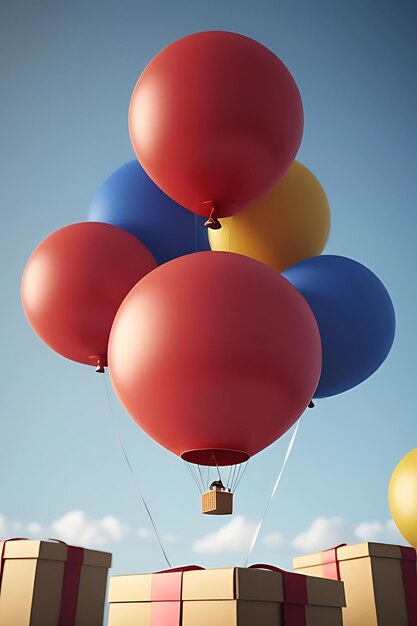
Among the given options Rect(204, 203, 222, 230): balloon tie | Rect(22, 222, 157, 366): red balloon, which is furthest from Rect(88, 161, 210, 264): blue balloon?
Rect(204, 203, 222, 230): balloon tie

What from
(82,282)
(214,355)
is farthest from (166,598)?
(82,282)

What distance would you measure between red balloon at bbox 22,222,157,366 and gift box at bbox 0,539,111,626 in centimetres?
45

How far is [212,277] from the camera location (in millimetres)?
1147

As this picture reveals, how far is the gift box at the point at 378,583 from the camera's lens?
1.33m

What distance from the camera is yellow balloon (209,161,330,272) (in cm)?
165

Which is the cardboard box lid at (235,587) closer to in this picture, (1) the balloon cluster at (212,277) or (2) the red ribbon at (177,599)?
(2) the red ribbon at (177,599)

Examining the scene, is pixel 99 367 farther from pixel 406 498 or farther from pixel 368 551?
pixel 406 498

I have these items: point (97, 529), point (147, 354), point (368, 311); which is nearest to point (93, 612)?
point (147, 354)

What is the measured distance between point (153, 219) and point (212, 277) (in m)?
0.61

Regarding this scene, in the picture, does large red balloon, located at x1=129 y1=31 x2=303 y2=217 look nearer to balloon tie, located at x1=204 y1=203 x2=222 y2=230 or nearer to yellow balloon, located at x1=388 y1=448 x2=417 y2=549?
balloon tie, located at x1=204 y1=203 x2=222 y2=230

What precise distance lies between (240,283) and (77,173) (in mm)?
2772

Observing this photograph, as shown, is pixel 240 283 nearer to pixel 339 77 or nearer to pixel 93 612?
pixel 93 612

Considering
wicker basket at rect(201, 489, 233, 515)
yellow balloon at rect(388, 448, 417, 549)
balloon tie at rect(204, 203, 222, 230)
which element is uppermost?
balloon tie at rect(204, 203, 222, 230)

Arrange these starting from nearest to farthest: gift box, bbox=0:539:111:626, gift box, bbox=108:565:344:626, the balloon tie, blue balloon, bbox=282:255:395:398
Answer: gift box, bbox=108:565:344:626 → gift box, bbox=0:539:111:626 → the balloon tie → blue balloon, bbox=282:255:395:398
